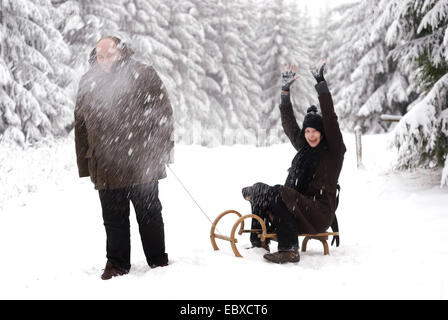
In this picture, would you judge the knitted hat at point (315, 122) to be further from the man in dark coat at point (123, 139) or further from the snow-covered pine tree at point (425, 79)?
the snow-covered pine tree at point (425, 79)

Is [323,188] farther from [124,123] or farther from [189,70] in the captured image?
[189,70]

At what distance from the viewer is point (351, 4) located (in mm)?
25062

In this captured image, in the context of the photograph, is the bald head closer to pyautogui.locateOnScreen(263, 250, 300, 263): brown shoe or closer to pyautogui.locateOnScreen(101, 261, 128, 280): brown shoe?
pyautogui.locateOnScreen(101, 261, 128, 280): brown shoe

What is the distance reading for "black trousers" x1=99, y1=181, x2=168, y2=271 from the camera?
4.22 m

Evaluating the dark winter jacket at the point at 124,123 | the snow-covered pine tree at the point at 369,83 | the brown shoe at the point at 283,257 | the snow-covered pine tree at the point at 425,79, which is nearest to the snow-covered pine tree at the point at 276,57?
the snow-covered pine tree at the point at 369,83

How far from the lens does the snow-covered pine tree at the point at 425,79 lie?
23.0ft

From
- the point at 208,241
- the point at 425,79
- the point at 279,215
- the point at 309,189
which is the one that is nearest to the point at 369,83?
the point at 425,79

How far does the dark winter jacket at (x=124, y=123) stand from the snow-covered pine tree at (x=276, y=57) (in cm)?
2518

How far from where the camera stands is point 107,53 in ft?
13.5

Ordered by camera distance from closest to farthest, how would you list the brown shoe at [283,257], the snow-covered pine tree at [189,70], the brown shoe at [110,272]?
the brown shoe at [110,272] < the brown shoe at [283,257] < the snow-covered pine tree at [189,70]

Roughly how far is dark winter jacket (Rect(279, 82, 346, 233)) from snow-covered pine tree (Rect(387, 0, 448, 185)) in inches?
122

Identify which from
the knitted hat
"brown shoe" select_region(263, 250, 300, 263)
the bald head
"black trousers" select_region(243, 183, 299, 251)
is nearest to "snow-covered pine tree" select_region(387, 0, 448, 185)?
the knitted hat

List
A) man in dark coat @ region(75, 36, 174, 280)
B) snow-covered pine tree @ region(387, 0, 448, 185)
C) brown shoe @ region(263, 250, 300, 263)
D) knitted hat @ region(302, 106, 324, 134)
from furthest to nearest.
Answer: snow-covered pine tree @ region(387, 0, 448, 185)
knitted hat @ region(302, 106, 324, 134)
brown shoe @ region(263, 250, 300, 263)
man in dark coat @ region(75, 36, 174, 280)

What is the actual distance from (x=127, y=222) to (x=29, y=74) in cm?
1221
